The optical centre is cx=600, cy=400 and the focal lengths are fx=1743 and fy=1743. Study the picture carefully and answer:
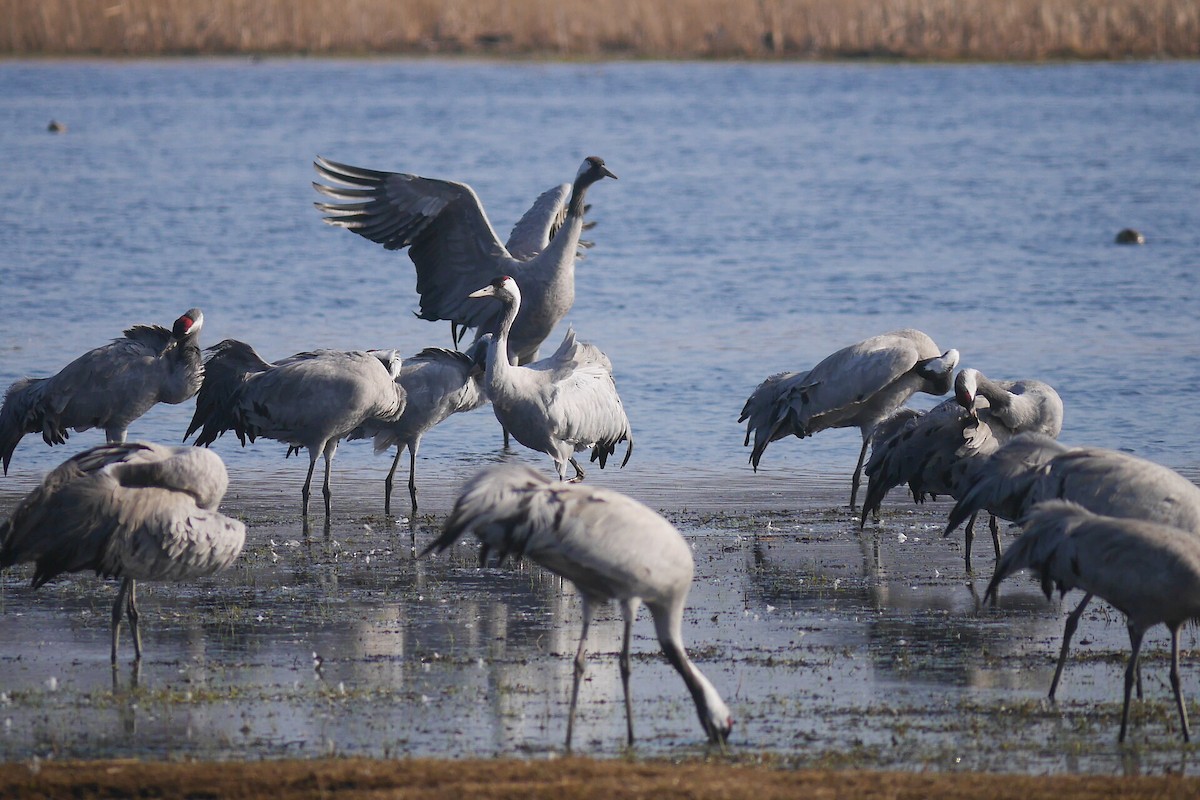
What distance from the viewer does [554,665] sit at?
7.11 m

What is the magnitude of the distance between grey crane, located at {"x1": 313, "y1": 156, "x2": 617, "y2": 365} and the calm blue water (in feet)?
3.52

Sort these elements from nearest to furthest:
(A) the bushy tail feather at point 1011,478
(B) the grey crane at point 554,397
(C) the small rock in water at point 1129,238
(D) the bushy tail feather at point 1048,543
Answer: (D) the bushy tail feather at point 1048,543 → (A) the bushy tail feather at point 1011,478 → (B) the grey crane at point 554,397 → (C) the small rock in water at point 1129,238

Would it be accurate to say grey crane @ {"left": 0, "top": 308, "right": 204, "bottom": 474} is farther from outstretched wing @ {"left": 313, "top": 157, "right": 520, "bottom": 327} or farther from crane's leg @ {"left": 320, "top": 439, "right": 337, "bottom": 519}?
outstretched wing @ {"left": 313, "top": 157, "right": 520, "bottom": 327}

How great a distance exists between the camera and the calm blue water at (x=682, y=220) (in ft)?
46.7

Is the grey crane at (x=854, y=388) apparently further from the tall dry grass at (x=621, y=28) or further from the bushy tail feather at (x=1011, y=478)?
→ the tall dry grass at (x=621, y=28)

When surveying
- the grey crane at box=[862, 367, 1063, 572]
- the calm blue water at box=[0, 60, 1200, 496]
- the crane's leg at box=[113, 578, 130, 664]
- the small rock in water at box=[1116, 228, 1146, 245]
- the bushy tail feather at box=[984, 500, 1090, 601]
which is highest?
the bushy tail feather at box=[984, 500, 1090, 601]

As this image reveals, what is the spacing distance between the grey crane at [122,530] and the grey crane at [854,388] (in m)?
4.34

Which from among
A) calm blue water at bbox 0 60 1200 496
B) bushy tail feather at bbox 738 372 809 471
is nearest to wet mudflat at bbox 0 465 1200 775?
bushy tail feather at bbox 738 372 809 471

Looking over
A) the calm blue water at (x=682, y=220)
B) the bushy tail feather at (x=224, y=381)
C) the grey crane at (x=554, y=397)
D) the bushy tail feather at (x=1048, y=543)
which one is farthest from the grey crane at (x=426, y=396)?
the bushy tail feather at (x=1048, y=543)

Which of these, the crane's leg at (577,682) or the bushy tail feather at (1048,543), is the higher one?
the bushy tail feather at (1048,543)

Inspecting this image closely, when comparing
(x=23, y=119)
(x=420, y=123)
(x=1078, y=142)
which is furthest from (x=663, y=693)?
(x=23, y=119)

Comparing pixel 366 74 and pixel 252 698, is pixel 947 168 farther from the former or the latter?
pixel 252 698

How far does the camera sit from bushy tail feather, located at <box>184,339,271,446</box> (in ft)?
33.8

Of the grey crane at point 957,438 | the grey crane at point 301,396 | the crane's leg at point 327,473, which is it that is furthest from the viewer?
the crane's leg at point 327,473
